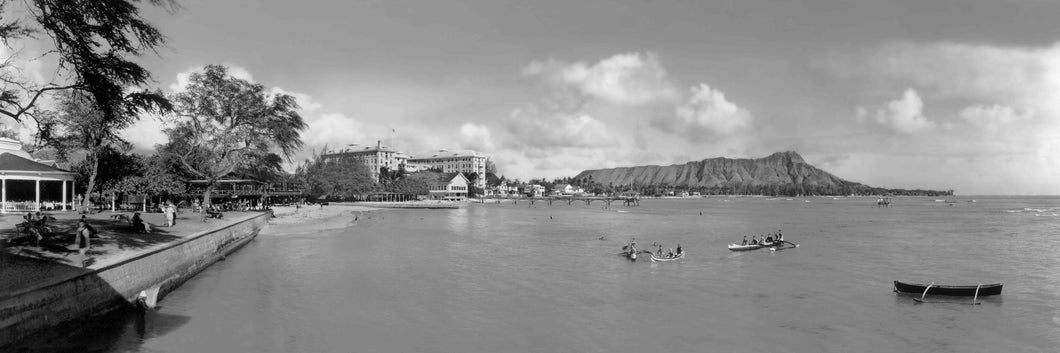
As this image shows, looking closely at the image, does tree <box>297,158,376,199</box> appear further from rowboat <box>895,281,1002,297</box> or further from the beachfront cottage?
rowboat <box>895,281,1002,297</box>

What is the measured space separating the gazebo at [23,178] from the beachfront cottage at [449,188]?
410 feet

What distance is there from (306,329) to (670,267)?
810 inches

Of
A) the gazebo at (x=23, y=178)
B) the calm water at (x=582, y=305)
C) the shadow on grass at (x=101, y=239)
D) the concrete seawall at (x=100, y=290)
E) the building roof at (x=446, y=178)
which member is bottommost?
the calm water at (x=582, y=305)

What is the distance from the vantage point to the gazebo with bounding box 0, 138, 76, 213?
112ft

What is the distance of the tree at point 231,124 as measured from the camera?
42688 millimetres

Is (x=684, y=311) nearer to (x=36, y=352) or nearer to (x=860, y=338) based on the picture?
(x=860, y=338)

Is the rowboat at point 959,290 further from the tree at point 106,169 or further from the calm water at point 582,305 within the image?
the tree at point 106,169

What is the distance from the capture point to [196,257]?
1039 inches

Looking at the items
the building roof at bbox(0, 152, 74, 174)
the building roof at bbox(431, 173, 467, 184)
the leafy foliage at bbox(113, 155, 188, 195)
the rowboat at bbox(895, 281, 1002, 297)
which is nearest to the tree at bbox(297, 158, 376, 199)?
the building roof at bbox(431, 173, 467, 184)

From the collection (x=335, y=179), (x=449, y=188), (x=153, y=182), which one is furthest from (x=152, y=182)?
(x=449, y=188)

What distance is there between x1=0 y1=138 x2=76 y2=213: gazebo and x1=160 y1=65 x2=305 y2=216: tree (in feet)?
26.7

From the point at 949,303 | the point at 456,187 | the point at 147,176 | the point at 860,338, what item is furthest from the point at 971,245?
the point at 456,187

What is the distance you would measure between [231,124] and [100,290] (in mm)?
32027

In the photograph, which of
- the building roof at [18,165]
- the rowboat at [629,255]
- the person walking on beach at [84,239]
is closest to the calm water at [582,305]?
the rowboat at [629,255]
